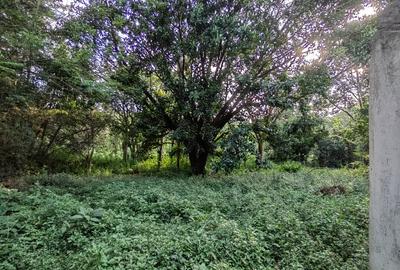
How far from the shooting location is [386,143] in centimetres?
164

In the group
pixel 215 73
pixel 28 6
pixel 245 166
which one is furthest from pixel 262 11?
pixel 245 166

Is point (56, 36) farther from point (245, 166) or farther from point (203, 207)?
point (245, 166)

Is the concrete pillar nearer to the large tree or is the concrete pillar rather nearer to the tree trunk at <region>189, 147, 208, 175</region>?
the large tree

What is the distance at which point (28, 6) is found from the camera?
628 cm

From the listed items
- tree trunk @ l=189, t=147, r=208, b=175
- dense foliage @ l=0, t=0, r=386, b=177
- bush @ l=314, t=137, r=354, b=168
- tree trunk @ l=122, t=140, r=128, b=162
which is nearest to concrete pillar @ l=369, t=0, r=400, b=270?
dense foliage @ l=0, t=0, r=386, b=177

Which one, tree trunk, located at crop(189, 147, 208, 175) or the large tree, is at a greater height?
the large tree

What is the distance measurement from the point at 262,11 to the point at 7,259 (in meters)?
8.37

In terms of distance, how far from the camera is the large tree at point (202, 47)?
874 centimetres

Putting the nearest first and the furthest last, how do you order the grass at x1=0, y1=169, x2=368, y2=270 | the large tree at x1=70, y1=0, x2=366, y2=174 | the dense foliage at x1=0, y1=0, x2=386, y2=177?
Answer: the grass at x1=0, y1=169, x2=368, y2=270
the dense foliage at x1=0, y1=0, x2=386, y2=177
the large tree at x1=70, y1=0, x2=366, y2=174

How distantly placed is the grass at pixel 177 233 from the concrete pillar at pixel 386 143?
A: 195cm

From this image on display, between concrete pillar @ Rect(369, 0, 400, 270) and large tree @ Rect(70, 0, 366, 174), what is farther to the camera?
large tree @ Rect(70, 0, 366, 174)

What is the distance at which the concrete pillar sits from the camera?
1.61m

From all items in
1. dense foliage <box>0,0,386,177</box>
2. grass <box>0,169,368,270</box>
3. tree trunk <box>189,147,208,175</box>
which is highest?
dense foliage <box>0,0,386,177</box>

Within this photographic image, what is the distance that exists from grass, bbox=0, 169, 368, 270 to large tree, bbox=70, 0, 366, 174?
3873 mm
